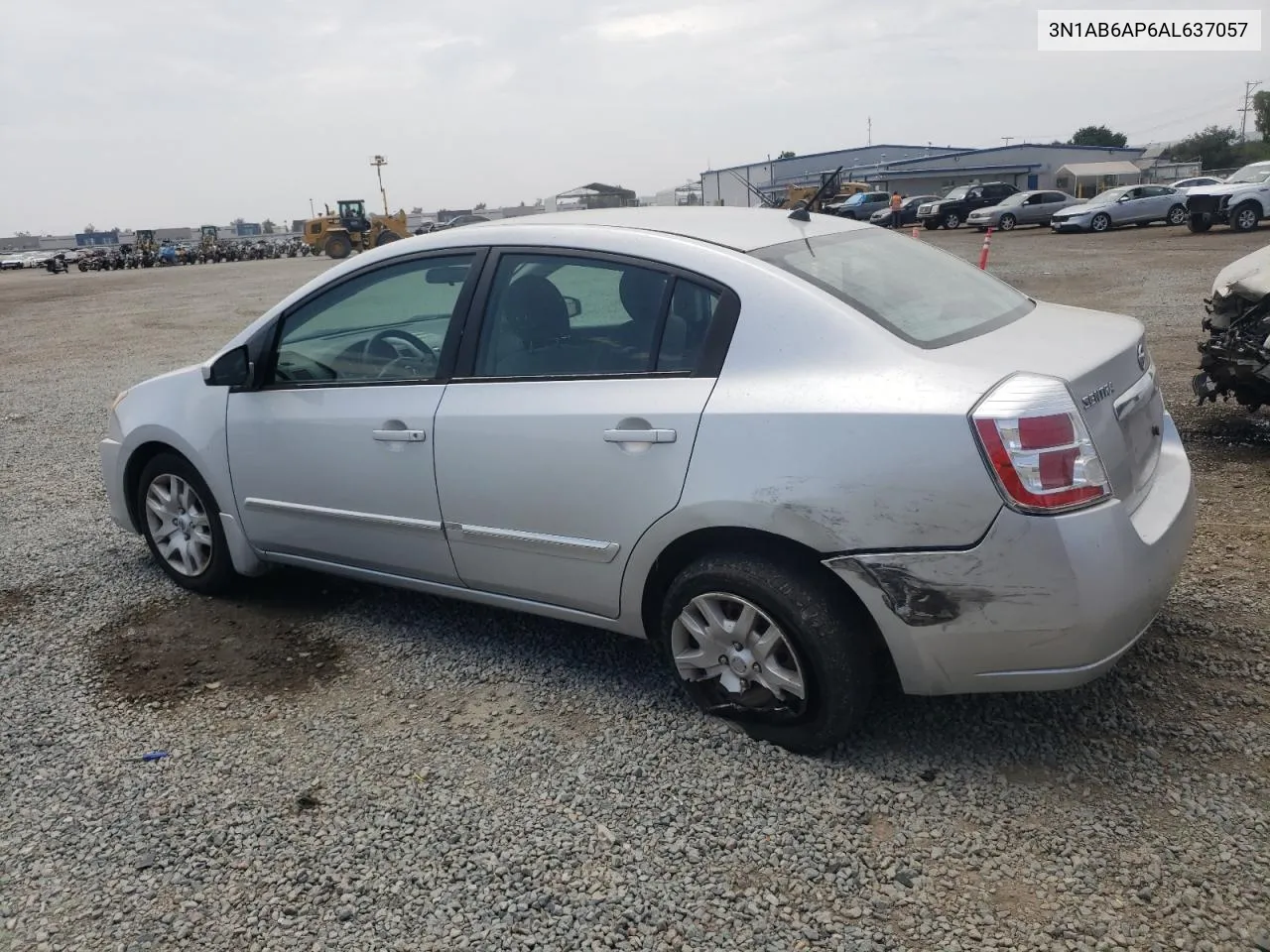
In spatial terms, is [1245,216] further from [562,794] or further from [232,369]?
[562,794]

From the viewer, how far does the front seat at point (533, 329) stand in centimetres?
342

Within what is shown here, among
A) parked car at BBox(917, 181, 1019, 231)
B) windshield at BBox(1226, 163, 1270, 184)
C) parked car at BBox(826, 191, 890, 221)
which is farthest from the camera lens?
parked car at BBox(826, 191, 890, 221)

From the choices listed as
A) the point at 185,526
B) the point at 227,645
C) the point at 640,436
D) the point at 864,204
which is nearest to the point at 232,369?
the point at 185,526

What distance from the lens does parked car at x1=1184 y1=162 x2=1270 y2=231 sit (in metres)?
24.1

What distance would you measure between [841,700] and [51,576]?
4.07m

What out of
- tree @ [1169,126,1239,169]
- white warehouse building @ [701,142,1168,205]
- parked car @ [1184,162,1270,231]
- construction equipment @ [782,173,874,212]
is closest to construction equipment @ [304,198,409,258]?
construction equipment @ [782,173,874,212]

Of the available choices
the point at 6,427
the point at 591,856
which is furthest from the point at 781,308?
the point at 6,427

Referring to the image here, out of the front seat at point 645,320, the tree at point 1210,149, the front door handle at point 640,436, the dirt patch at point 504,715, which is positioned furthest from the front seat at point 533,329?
the tree at point 1210,149

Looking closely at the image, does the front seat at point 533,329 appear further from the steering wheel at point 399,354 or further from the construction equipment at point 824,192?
the construction equipment at point 824,192

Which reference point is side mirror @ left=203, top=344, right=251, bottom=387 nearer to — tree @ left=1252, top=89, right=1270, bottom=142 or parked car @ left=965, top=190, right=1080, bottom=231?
parked car @ left=965, top=190, right=1080, bottom=231

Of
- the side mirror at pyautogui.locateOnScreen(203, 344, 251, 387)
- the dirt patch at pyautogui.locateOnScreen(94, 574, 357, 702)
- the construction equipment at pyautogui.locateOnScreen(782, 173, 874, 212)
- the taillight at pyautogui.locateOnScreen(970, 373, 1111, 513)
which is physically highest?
the construction equipment at pyautogui.locateOnScreen(782, 173, 874, 212)

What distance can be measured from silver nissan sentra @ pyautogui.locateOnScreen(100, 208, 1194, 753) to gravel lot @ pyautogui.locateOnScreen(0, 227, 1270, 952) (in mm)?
310

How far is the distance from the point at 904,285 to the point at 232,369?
2677 millimetres

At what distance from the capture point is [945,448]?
2602 mm
